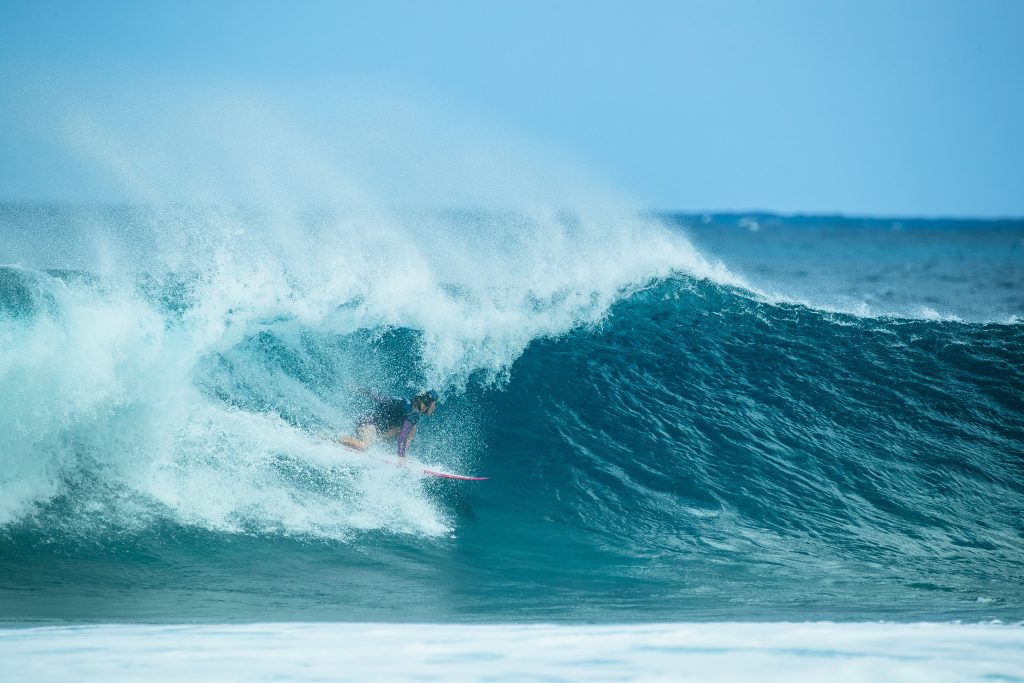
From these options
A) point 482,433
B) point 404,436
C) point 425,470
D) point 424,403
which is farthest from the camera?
point 482,433

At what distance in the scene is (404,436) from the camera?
8.41 metres

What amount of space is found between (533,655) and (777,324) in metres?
8.85

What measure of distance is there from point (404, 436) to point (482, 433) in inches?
62.0

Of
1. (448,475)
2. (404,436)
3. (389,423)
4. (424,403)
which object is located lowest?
(448,475)

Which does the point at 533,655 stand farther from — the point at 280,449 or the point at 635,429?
the point at 635,429

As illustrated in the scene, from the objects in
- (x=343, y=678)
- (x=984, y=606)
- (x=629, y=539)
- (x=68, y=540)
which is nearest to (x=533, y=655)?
(x=343, y=678)

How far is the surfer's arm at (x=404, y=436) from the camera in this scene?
8.39 m

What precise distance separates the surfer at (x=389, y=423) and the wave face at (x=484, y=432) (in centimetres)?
26

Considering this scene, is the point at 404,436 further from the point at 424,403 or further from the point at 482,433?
the point at 482,433

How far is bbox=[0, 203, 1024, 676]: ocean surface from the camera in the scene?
22.2ft

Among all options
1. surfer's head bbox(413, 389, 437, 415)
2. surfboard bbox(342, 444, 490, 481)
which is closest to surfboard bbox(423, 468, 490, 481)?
surfboard bbox(342, 444, 490, 481)

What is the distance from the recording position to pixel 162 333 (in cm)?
857

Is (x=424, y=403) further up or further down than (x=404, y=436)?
further up

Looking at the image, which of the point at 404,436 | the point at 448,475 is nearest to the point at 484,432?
the point at 448,475
